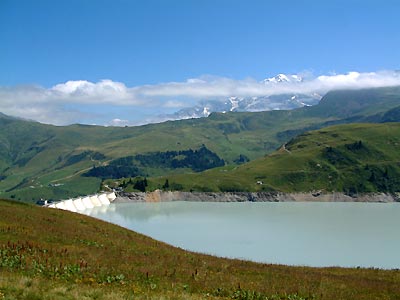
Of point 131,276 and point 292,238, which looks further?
point 292,238

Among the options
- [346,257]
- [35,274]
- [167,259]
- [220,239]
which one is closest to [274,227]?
[220,239]

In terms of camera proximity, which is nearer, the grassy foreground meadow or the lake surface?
the grassy foreground meadow

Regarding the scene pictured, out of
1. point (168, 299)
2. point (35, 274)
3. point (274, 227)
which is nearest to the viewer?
point (168, 299)

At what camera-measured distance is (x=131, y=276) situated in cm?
2222

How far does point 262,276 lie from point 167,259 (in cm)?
630

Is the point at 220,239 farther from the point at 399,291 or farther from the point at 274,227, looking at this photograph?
the point at 399,291

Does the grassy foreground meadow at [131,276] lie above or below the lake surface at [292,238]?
above

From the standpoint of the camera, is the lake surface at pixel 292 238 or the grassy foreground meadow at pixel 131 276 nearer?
the grassy foreground meadow at pixel 131 276

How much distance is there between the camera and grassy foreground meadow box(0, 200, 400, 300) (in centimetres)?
1715

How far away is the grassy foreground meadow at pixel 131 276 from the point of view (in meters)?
17.2

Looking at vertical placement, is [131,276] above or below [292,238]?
above

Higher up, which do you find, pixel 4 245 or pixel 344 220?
pixel 4 245

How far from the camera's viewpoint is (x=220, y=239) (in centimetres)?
14125

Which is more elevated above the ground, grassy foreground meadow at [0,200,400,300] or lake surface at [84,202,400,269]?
grassy foreground meadow at [0,200,400,300]
